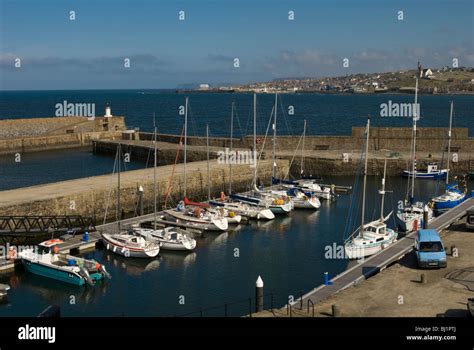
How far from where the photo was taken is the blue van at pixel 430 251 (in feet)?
61.7

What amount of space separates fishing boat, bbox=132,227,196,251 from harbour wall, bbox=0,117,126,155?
136 ft

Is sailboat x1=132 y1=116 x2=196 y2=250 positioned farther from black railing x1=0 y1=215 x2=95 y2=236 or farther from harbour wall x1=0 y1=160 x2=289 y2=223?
harbour wall x1=0 y1=160 x2=289 y2=223

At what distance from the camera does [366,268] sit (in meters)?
20.4

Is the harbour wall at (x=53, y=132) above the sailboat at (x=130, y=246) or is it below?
above

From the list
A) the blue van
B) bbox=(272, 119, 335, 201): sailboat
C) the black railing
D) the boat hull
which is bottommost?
the boat hull

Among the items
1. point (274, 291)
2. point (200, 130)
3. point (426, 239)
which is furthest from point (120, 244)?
point (200, 130)

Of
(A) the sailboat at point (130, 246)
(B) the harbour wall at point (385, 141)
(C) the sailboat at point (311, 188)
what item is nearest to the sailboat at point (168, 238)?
(A) the sailboat at point (130, 246)

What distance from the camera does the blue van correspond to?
18.8 m

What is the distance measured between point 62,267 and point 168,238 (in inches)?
209

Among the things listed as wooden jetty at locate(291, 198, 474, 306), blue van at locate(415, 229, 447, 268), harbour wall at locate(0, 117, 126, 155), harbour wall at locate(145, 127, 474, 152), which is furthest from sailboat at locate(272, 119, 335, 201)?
harbour wall at locate(0, 117, 126, 155)

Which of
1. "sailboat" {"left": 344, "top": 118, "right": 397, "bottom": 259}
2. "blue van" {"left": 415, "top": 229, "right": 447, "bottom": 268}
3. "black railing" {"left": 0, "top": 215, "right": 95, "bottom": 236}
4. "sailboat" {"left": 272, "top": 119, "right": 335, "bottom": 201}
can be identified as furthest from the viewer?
"sailboat" {"left": 272, "top": 119, "right": 335, "bottom": 201}

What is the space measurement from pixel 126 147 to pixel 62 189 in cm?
Result: 2798

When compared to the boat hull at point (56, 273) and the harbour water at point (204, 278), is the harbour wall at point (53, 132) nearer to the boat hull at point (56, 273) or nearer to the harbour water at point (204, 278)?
the harbour water at point (204, 278)

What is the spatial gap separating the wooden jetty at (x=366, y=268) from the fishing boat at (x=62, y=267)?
26.7 ft
